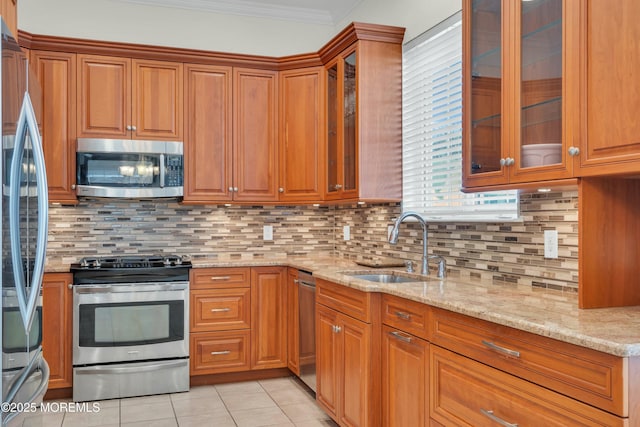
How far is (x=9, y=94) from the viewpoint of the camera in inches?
64.9

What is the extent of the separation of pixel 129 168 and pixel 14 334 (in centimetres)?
251

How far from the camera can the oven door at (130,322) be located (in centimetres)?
375

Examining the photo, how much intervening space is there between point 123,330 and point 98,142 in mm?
1333

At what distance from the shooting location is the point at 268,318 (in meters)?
4.22

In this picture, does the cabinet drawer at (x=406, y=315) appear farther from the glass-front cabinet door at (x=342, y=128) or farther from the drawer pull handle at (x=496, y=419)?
the glass-front cabinet door at (x=342, y=128)

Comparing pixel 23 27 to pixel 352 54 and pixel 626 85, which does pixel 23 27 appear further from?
pixel 626 85

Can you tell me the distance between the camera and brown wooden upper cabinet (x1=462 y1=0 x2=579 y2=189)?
1.98 metres

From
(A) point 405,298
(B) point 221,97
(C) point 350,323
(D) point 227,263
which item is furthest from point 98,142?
(A) point 405,298

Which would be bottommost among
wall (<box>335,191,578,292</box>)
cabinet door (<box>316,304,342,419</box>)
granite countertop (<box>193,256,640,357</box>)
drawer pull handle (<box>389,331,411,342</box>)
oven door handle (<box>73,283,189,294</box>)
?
cabinet door (<box>316,304,342,419</box>)

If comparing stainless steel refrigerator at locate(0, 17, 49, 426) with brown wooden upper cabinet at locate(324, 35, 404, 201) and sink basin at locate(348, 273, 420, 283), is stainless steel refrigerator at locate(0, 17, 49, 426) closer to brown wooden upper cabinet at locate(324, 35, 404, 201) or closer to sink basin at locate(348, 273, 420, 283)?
sink basin at locate(348, 273, 420, 283)

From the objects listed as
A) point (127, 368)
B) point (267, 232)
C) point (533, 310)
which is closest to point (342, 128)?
point (267, 232)

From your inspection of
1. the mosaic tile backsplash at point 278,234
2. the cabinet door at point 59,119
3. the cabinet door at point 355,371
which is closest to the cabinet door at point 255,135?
the mosaic tile backsplash at point 278,234

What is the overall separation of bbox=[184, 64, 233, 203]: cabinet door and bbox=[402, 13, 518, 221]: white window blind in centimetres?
144

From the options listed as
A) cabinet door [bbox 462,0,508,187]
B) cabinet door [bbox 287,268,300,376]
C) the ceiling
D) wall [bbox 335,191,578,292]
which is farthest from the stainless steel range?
cabinet door [bbox 462,0,508,187]
